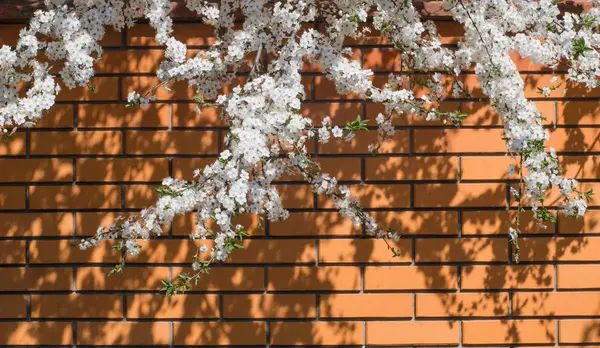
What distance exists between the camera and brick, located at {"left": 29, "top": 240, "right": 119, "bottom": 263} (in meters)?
3.14

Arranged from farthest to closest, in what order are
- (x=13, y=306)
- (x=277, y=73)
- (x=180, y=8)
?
1. (x=13, y=306)
2. (x=180, y=8)
3. (x=277, y=73)

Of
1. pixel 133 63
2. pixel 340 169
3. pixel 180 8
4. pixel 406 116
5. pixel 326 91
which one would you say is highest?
pixel 180 8

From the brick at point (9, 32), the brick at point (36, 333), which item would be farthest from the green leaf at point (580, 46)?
the brick at point (36, 333)

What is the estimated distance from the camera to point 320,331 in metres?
3.15

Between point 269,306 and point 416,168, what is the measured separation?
2.87 ft

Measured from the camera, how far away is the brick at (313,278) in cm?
313

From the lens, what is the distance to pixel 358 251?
3133 mm

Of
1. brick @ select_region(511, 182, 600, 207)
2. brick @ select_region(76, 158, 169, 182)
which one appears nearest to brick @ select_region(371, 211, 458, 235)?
brick @ select_region(511, 182, 600, 207)

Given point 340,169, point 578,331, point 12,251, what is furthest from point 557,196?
point 12,251

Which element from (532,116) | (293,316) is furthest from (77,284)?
(532,116)

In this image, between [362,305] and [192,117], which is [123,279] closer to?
[192,117]

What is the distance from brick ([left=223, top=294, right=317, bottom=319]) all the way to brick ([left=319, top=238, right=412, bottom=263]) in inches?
8.1

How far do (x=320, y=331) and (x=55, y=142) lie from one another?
1411 mm

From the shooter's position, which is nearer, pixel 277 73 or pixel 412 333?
pixel 277 73
